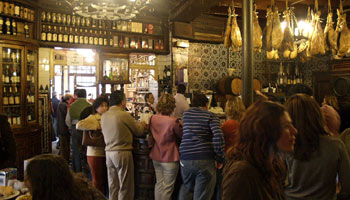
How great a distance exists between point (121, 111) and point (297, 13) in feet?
20.1

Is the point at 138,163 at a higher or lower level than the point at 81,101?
lower

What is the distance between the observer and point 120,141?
3.86 m

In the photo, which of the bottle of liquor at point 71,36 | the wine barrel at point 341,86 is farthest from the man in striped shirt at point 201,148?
the wine barrel at point 341,86

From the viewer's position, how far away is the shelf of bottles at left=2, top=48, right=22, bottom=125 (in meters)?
5.52

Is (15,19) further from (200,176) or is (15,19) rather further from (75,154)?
(200,176)

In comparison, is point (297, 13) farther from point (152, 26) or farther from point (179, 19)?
point (152, 26)

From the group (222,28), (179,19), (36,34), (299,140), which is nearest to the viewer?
(299,140)

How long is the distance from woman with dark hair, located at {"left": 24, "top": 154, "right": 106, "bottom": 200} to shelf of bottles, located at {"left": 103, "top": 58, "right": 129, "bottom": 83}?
597 centimetres

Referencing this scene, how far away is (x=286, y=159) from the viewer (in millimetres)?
2025

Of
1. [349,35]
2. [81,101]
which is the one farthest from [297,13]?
[81,101]

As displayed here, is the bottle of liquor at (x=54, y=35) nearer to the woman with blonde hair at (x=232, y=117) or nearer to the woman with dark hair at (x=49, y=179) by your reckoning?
the woman with blonde hair at (x=232, y=117)

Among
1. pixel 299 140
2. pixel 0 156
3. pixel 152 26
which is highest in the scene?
pixel 152 26

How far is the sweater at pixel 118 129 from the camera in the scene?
3842 millimetres

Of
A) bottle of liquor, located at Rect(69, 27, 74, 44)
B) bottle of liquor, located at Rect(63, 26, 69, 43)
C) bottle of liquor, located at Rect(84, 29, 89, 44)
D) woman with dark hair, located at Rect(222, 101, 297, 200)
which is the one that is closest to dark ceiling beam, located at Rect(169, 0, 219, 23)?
bottle of liquor, located at Rect(84, 29, 89, 44)
